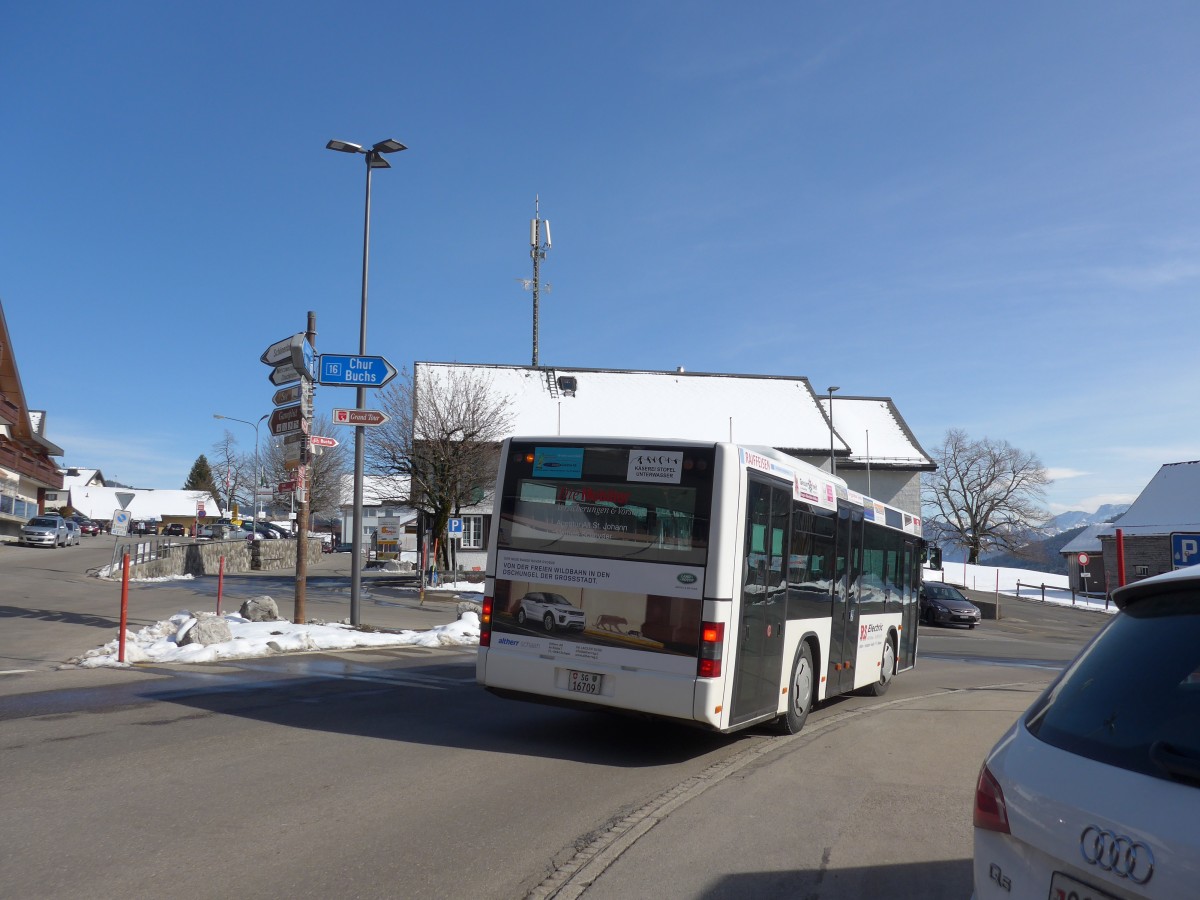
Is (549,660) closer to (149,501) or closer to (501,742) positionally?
(501,742)

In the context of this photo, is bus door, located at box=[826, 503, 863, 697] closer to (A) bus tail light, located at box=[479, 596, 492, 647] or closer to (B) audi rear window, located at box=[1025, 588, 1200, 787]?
(A) bus tail light, located at box=[479, 596, 492, 647]

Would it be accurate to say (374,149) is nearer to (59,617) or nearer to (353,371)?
(353,371)

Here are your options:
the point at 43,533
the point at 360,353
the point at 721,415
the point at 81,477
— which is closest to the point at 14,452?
the point at 43,533

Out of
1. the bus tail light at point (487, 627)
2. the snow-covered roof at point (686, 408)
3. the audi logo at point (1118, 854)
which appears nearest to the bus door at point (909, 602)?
the bus tail light at point (487, 627)

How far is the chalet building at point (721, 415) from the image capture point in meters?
51.2

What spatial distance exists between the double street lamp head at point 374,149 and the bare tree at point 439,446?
45.6ft

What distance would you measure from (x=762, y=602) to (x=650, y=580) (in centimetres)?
117

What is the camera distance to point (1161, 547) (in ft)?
190

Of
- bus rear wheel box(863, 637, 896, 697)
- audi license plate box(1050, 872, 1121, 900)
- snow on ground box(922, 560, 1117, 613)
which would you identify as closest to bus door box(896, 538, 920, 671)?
bus rear wheel box(863, 637, 896, 697)

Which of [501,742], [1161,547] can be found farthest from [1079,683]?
[1161,547]

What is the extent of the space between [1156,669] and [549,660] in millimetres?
6191

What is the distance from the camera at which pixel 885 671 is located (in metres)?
13.9

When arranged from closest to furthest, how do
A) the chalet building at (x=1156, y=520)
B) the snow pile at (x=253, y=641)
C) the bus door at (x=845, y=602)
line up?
the bus door at (x=845, y=602) < the snow pile at (x=253, y=641) < the chalet building at (x=1156, y=520)

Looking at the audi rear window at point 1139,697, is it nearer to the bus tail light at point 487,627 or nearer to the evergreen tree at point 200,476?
the bus tail light at point 487,627
